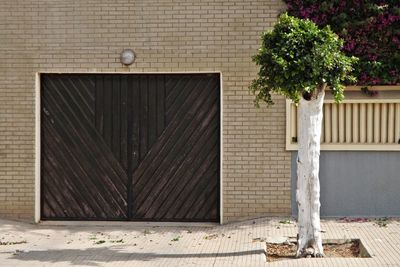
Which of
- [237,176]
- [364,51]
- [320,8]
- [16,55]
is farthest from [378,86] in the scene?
[16,55]

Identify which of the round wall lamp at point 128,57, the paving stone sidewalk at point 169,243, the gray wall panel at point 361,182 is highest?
the round wall lamp at point 128,57

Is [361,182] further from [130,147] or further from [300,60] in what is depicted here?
[130,147]

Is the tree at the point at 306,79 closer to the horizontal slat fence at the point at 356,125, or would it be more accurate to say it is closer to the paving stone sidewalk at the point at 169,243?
the paving stone sidewalk at the point at 169,243

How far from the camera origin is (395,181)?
36.1 ft

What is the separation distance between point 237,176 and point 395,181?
243cm

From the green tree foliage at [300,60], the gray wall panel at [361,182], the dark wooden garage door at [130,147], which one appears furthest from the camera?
the dark wooden garage door at [130,147]

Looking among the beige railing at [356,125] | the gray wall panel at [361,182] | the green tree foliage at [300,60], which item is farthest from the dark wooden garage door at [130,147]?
the green tree foliage at [300,60]

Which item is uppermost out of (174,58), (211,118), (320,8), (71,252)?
(320,8)

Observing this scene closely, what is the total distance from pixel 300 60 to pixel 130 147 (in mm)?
4059

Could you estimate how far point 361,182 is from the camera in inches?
434

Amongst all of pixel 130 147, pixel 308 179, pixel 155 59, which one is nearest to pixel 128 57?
pixel 155 59

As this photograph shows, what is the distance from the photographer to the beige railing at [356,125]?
36.2 ft

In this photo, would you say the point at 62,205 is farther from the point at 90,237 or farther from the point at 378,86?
the point at 378,86

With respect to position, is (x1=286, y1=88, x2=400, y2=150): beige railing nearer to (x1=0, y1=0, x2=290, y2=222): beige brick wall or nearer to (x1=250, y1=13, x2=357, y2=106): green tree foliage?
(x1=0, y1=0, x2=290, y2=222): beige brick wall
